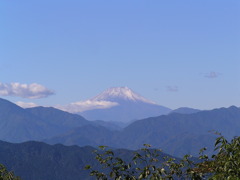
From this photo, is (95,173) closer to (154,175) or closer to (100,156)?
(100,156)

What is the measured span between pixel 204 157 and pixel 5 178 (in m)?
19.3

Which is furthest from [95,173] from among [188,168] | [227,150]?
[227,150]

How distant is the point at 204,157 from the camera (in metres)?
20.9

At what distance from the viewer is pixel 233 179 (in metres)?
16.0

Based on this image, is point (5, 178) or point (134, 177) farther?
point (5, 178)

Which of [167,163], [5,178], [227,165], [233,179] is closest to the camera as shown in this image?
[233,179]

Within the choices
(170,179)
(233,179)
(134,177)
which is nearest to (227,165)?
(233,179)

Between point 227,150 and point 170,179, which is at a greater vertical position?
point 227,150

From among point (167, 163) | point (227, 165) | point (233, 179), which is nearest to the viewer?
point (233, 179)

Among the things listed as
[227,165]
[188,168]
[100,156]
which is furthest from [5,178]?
[227,165]

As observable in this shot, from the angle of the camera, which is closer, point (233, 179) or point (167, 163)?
point (233, 179)

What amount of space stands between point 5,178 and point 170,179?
19213 mm

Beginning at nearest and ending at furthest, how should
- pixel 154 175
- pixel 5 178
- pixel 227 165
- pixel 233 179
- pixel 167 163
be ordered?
pixel 233 179
pixel 227 165
pixel 154 175
pixel 167 163
pixel 5 178

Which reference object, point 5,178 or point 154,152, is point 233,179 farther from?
point 5,178
